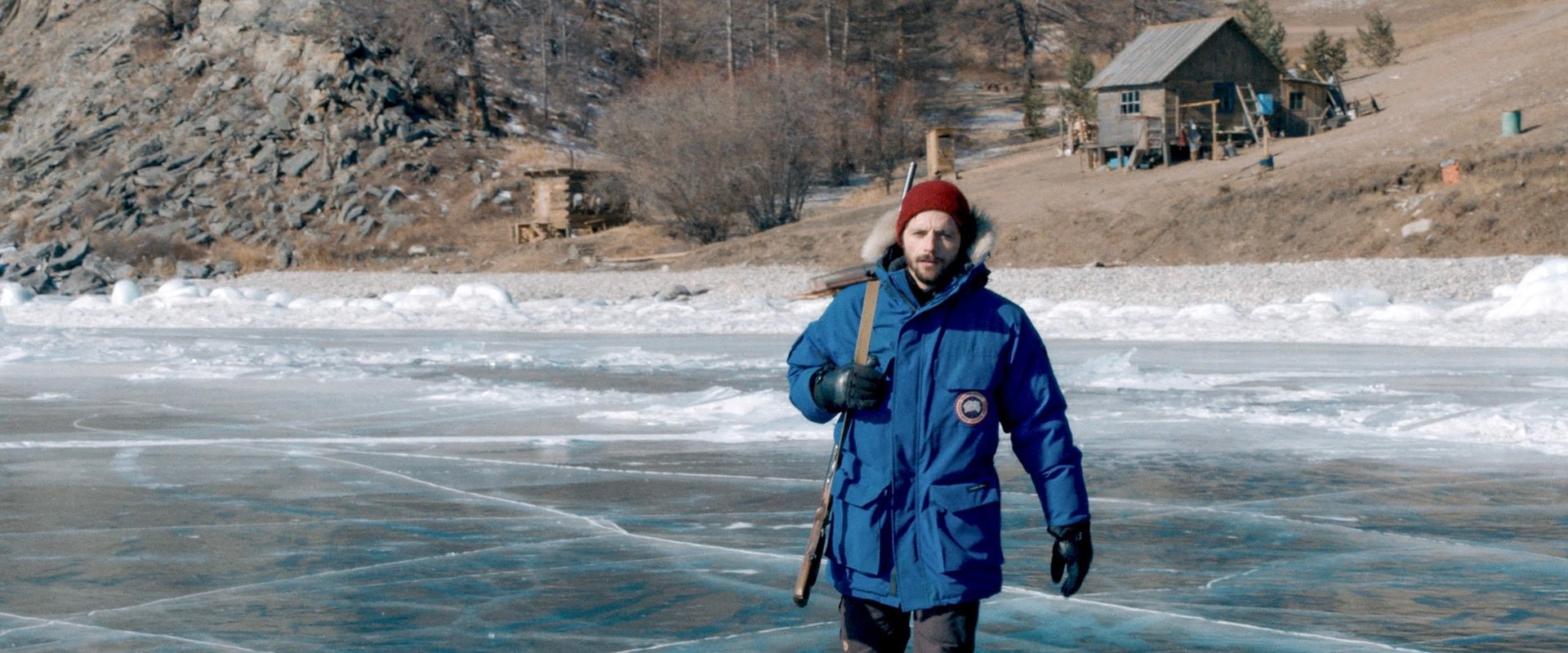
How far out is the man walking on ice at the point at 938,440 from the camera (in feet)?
12.2

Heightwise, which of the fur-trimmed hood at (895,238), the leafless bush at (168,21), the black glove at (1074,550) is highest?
the leafless bush at (168,21)

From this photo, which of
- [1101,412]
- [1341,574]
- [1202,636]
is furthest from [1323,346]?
[1202,636]

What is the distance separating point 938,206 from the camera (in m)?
3.84

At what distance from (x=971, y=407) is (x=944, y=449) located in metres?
0.11

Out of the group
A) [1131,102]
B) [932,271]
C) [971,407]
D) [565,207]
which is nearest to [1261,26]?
[1131,102]

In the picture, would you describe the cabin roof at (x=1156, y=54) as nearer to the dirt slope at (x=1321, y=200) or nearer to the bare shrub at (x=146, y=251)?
the dirt slope at (x=1321, y=200)

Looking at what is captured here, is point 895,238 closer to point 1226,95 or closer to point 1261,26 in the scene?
point 1226,95

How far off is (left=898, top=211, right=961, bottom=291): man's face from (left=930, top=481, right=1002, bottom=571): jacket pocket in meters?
0.50

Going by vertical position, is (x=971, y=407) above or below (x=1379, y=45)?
below

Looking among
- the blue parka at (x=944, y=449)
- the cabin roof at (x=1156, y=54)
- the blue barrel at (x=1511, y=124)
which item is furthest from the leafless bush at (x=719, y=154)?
the blue parka at (x=944, y=449)

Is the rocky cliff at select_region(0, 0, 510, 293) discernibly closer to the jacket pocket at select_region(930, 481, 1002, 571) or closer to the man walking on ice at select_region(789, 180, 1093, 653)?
the man walking on ice at select_region(789, 180, 1093, 653)

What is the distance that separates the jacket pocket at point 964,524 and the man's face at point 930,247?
1.64ft

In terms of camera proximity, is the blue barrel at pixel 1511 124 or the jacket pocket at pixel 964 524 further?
the blue barrel at pixel 1511 124

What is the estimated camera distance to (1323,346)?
17141 millimetres
